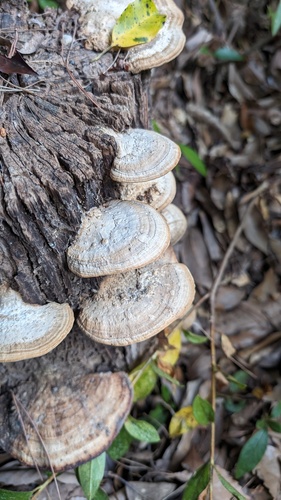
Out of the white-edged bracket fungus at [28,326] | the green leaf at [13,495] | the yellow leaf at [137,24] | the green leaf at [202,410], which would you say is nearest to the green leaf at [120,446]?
the green leaf at [202,410]

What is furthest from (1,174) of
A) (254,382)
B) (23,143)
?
(254,382)

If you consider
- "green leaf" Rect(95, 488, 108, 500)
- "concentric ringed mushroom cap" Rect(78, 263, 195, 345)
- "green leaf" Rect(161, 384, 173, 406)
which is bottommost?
"green leaf" Rect(161, 384, 173, 406)

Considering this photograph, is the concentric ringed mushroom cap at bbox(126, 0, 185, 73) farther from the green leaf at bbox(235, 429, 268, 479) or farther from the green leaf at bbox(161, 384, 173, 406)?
the green leaf at bbox(235, 429, 268, 479)

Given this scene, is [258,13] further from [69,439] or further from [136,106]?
[69,439]

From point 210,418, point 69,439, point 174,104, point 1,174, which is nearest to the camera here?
point 1,174

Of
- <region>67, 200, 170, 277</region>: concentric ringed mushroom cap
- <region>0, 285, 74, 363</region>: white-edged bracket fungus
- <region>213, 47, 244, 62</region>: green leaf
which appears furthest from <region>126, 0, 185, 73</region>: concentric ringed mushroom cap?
<region>213, 47, 244, 62</region>: green leaf

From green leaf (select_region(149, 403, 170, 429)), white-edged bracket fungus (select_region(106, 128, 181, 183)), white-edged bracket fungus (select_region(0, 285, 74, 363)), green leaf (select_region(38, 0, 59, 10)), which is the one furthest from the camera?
green leaf (select_region(38, 0, 59, 10))

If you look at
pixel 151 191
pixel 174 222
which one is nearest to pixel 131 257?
pixel 151 191
